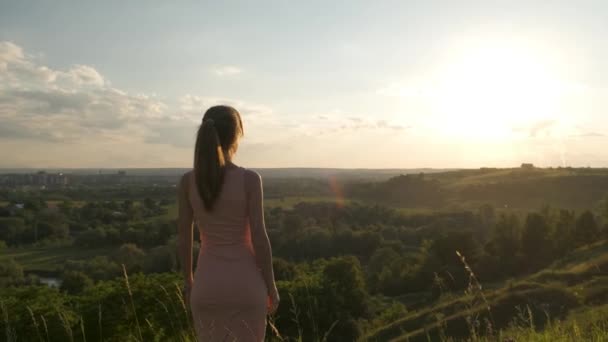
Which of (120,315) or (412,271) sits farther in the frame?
(412,271)

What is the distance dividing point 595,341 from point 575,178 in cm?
11834

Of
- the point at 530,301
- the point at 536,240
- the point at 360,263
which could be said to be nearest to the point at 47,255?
the point at 360,263

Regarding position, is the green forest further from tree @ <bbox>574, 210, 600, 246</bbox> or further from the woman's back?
the woman's back

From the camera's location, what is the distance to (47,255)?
64.8 m

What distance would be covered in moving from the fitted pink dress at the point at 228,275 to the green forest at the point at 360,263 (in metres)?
0.30

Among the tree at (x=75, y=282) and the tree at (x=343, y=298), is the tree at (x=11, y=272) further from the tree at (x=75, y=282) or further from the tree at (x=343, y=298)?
the tree at (x=343, y=298)

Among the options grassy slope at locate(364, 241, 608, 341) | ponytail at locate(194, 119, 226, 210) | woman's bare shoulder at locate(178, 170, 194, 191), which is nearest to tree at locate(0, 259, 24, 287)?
grassy slope at locate(364, 241, 608, 341)

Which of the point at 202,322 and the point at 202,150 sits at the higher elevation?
the point at 202,150

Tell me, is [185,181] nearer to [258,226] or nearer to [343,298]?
[258,226]

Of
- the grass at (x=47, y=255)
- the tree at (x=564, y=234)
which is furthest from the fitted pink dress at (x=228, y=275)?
the grass at (x=47, y=255)

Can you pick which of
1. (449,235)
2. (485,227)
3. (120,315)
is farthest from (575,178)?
(120,315)

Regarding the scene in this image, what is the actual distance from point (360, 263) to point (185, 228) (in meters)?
62.0

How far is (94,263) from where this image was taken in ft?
167

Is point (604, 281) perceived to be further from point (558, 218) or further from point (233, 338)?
point (558, 218)
